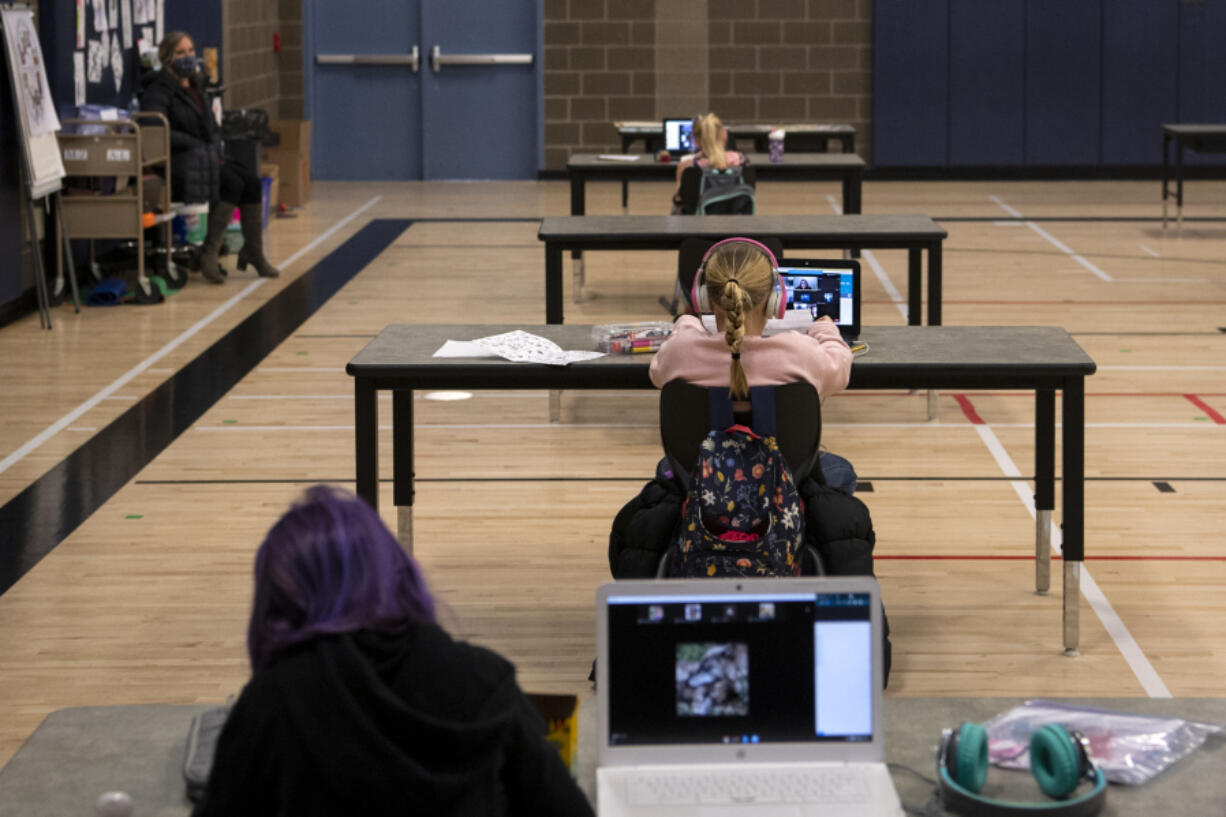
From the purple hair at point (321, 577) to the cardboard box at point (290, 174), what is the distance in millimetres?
12700

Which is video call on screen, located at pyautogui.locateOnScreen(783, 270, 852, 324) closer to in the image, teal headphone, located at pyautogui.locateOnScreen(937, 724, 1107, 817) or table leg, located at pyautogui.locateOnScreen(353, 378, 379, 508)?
table leg, located at pyautogui.locateOnScreen(353, 378, 379, 508)

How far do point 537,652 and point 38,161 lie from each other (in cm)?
559

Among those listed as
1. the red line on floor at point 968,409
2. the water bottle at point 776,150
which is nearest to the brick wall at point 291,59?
the water bottle at point 776,150

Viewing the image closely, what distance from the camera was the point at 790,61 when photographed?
1661cm

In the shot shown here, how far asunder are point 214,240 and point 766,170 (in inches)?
136

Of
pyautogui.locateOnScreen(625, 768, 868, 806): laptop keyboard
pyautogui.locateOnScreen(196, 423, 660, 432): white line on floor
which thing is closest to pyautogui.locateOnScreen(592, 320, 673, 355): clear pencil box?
pyautogui.locateOnScreen(196, 423, 660, 432): white line on floor

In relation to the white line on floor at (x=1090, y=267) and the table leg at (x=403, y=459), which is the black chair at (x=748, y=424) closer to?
Result: the table leg at (x=403, y=459)

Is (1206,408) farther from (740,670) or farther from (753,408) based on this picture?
(740,670)

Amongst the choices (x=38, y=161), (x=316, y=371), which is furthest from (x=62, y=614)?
(x=38, y=161)

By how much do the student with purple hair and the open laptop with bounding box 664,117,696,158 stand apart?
9584mm

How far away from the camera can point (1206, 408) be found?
22.7 ft

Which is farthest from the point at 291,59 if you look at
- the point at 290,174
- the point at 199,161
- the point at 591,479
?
the point at 591,479

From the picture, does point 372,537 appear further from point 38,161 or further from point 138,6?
point 138,6

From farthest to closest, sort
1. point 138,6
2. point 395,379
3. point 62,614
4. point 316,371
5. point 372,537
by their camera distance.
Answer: point 138,6 → point 316,371 → point 62,614 → point 395,379 → point 372,537
